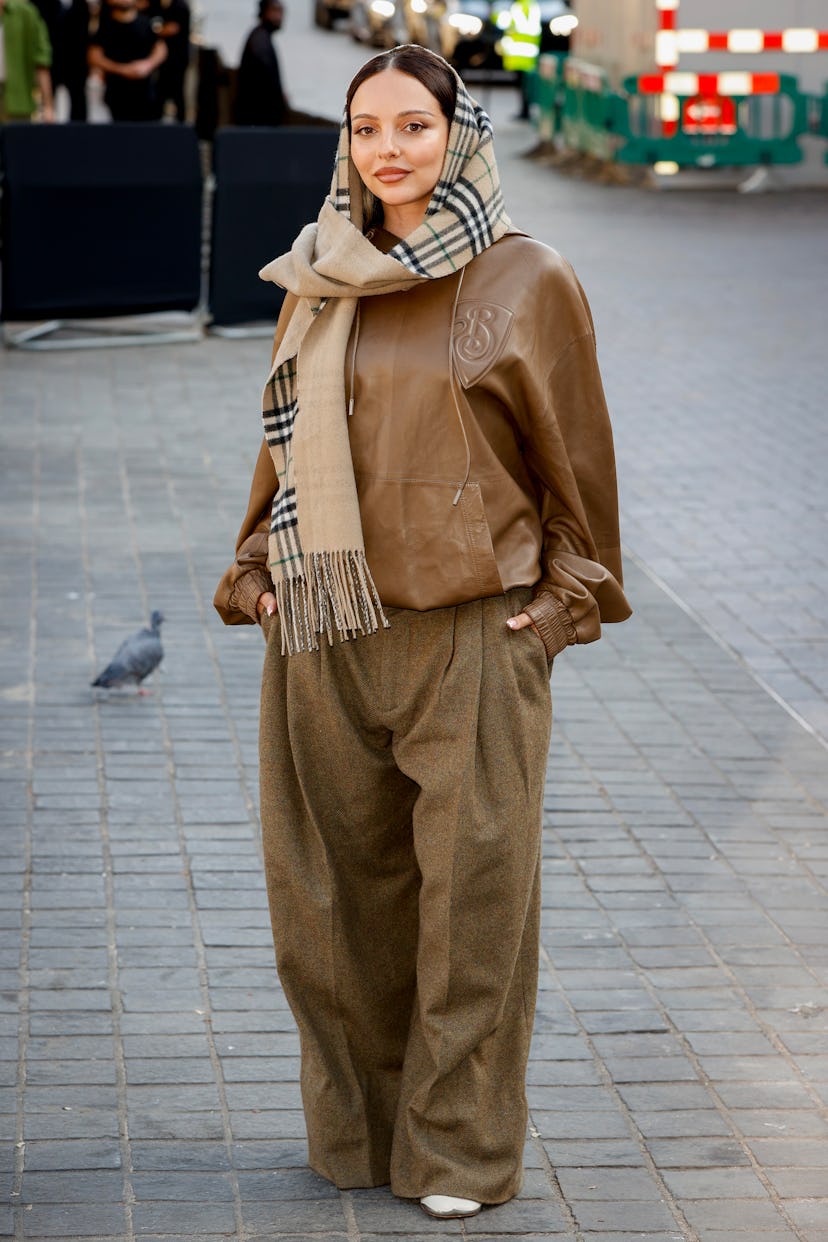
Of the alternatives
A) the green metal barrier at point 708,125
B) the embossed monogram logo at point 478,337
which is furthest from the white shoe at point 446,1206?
the green metal barrier at point 708,125

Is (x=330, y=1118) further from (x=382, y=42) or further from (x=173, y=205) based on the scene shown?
(x=382, y=42)

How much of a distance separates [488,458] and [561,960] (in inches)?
Answer: 72.7

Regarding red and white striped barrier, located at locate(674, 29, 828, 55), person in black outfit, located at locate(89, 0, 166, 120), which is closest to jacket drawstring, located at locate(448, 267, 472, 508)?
person in black outfit, located at locate(89, 0, 166, 120)

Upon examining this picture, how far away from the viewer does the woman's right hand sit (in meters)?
3.49

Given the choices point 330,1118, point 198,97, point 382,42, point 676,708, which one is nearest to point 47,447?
point 676,708

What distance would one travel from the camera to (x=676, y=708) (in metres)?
6.59

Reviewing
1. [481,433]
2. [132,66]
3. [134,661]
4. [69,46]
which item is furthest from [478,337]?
[69,46]

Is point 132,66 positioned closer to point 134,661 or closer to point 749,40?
point 749,40

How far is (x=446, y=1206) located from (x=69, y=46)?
1759cm

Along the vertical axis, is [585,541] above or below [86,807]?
above

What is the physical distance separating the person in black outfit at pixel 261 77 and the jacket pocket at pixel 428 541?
14697 millimetres

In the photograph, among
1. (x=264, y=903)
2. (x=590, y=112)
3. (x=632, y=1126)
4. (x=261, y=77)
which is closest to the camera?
(x=632, y=1126)

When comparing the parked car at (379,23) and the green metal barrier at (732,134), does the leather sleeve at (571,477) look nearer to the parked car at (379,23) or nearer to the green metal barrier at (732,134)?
the green metal barrier at (732,134)

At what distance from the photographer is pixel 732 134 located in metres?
21.3
